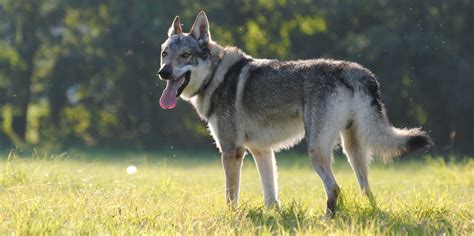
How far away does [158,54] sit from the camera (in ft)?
75.6

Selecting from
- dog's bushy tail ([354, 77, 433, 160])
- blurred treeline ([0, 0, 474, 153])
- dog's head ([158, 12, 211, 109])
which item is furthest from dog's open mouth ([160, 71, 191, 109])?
blurred treeline ([0, 0, 474, 153])

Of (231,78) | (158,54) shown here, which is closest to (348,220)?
(231,78)

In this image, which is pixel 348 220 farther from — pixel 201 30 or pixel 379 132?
Answer: pixel 201 30

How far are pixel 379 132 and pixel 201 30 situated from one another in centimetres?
232

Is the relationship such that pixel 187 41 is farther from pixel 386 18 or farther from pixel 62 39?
pixel 62 39

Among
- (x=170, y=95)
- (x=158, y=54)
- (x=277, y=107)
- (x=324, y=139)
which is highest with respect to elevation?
(x=158, y=54)

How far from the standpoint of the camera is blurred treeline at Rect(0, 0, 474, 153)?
2080cm

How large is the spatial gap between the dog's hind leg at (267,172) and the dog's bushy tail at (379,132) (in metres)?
1.38

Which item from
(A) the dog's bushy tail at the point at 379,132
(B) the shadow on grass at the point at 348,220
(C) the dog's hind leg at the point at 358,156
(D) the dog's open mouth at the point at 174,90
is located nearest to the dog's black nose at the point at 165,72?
(D) the dog's open mouth at the point at 174,90

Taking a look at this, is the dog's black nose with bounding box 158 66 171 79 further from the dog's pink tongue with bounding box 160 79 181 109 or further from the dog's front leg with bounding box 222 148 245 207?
the dog's front leg with bounding box 222 148 245 207

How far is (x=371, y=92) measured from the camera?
6.93 m

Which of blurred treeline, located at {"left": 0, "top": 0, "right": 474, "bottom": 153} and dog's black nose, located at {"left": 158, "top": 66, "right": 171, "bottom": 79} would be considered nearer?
dog's black nose, located at {"left": 158, "top": 66, "right": 171, "bottom": 79}

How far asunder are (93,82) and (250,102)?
17197 mm

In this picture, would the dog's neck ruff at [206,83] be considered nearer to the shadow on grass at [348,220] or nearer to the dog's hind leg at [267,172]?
the dog's hind leg at [267,172]
